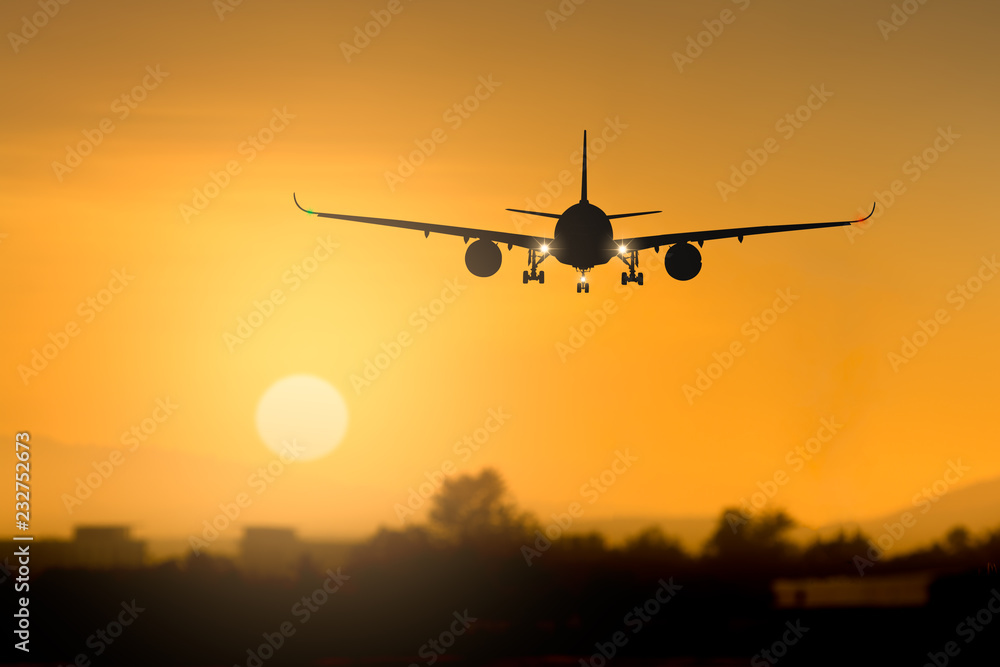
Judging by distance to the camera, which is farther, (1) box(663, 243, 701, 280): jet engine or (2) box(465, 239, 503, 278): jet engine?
(2) box(465, 239, 503, 278): jet engine

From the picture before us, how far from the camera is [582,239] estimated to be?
6519 cm

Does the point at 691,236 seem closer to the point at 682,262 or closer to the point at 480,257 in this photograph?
the point at 682,262

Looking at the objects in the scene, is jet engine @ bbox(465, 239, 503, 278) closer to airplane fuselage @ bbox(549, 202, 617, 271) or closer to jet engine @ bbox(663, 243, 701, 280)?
airplane fuselage @ bbox(549, 202, 617, 271)

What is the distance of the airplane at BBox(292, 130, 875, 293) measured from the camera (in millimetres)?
65062

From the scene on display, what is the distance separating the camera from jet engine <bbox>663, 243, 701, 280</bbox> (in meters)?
64.7

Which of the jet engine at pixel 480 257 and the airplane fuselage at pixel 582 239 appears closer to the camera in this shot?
the airplane fuselage at pixel 582 239

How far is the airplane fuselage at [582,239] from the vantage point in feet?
214

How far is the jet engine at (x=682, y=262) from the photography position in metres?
64.7

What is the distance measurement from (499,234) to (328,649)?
113868mm

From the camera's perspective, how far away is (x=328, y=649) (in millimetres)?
163750

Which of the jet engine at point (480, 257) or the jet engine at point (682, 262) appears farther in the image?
the jet engine at point (480, 257)

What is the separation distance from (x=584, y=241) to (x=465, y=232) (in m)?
7.04

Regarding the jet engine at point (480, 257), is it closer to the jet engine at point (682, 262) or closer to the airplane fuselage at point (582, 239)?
the airplane fuselage at point (582, 239)

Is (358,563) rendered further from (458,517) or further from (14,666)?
(14,666)
